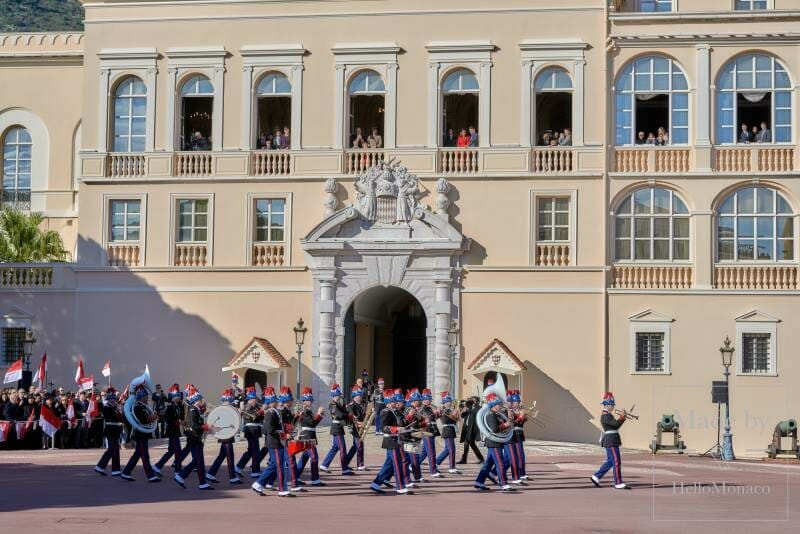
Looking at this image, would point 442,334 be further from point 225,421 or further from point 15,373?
point 225,421

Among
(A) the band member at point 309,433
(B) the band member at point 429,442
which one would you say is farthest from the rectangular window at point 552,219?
(A) the band member at point 309,433

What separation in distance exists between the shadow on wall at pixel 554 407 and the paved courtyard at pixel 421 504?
9.27m

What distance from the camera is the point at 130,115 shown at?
4781 cm

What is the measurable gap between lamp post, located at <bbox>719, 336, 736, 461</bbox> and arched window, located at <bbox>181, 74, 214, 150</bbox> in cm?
1798

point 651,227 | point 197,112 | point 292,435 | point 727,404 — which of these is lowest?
point 292,435

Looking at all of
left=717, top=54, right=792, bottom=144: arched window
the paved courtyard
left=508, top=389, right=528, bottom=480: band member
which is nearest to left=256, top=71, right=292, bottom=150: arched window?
left=717, top=54, right=792, bottom=144: arched window

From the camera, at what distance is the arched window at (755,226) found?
1754 inches

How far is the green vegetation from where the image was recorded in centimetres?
8531

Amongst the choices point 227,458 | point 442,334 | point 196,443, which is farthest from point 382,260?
point 196,443

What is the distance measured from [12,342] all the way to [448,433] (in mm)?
19381

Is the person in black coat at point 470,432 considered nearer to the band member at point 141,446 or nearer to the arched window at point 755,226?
the band member at point 141,446

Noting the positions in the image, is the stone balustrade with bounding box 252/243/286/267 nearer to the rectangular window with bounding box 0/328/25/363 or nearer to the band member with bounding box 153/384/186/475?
the rectangular window with bounding box 0/328/25/363

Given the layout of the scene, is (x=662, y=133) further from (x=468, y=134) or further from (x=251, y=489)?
(x=251, y=489)

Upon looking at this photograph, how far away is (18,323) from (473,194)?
15.6 m
